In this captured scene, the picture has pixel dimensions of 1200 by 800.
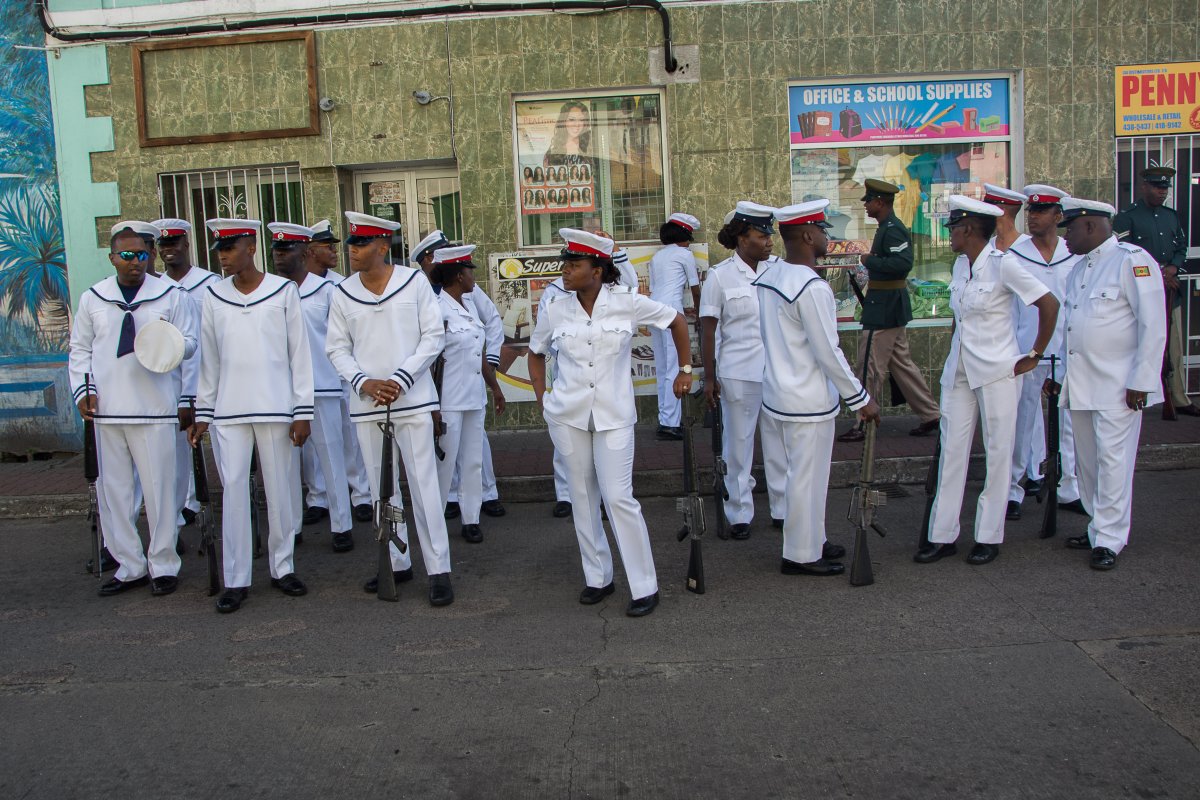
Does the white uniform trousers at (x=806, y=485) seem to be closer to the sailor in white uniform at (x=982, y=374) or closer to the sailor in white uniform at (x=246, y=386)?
the sailor in white uniform at (x=982, y=374)

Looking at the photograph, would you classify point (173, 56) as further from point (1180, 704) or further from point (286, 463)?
point (1180, 704)

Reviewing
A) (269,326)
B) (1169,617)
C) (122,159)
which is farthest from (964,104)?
(122,159)

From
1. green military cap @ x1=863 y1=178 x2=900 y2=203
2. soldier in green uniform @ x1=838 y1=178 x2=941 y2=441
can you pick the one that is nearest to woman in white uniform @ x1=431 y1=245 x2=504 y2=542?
green military cap @ x1=863 y1=178 x2=900 y2=203

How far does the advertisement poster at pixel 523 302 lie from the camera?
10289 mm

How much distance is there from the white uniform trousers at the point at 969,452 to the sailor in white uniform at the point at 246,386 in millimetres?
3601

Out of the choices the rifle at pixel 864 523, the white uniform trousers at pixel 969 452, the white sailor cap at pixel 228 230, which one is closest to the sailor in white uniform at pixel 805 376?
the rifle at pixel 864 523

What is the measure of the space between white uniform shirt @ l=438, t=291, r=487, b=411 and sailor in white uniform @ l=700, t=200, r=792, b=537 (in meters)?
1.54

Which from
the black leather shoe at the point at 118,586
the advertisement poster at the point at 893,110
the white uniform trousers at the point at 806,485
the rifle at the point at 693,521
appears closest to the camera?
the rifle at the point at 693,521

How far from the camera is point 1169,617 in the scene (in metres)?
5.13

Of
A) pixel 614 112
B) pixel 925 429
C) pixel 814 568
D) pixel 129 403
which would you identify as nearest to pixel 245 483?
pixel 129 403

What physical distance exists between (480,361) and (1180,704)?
15.0 ft

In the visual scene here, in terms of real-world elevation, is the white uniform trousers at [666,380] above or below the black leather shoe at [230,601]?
above

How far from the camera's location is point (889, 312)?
9016 millimetres

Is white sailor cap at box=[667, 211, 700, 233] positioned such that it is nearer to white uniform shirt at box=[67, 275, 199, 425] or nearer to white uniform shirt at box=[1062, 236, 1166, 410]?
white uniform shirt at box=[1062, 236, 1166, 410]
